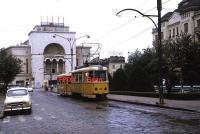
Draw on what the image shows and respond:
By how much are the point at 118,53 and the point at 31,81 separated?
31052 millimetres

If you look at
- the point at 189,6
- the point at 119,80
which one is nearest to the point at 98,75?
the point at 119,80

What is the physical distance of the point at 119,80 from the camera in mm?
62531

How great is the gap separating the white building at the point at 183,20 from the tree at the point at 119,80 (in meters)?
19.9

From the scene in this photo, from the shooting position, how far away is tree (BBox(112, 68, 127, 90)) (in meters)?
60.3

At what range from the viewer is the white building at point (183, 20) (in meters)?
82.2

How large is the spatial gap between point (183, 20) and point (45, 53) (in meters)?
80.4

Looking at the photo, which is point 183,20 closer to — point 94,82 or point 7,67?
point 7,67

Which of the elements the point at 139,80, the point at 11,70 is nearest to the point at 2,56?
the point at 11,70

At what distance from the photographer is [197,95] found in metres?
36.2

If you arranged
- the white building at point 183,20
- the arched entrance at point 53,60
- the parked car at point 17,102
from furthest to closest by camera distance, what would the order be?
the arched entrance at point 53,60 → the white building at point 183,20 → the parked car at point 17,102

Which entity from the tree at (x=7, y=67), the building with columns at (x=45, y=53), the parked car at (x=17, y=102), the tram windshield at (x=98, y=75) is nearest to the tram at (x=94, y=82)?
the tram windshield at (x=98, y=75)

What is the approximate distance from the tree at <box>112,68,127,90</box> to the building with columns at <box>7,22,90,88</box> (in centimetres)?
9171

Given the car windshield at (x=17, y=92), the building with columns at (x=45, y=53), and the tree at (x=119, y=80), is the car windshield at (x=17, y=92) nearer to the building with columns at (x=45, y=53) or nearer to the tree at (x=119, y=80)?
the tree at (x=119, y=80)

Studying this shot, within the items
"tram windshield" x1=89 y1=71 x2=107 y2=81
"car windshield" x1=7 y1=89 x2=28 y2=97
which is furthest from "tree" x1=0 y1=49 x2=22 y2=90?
"car windshield" x1=7 y1=89 x2=28 y2=97
